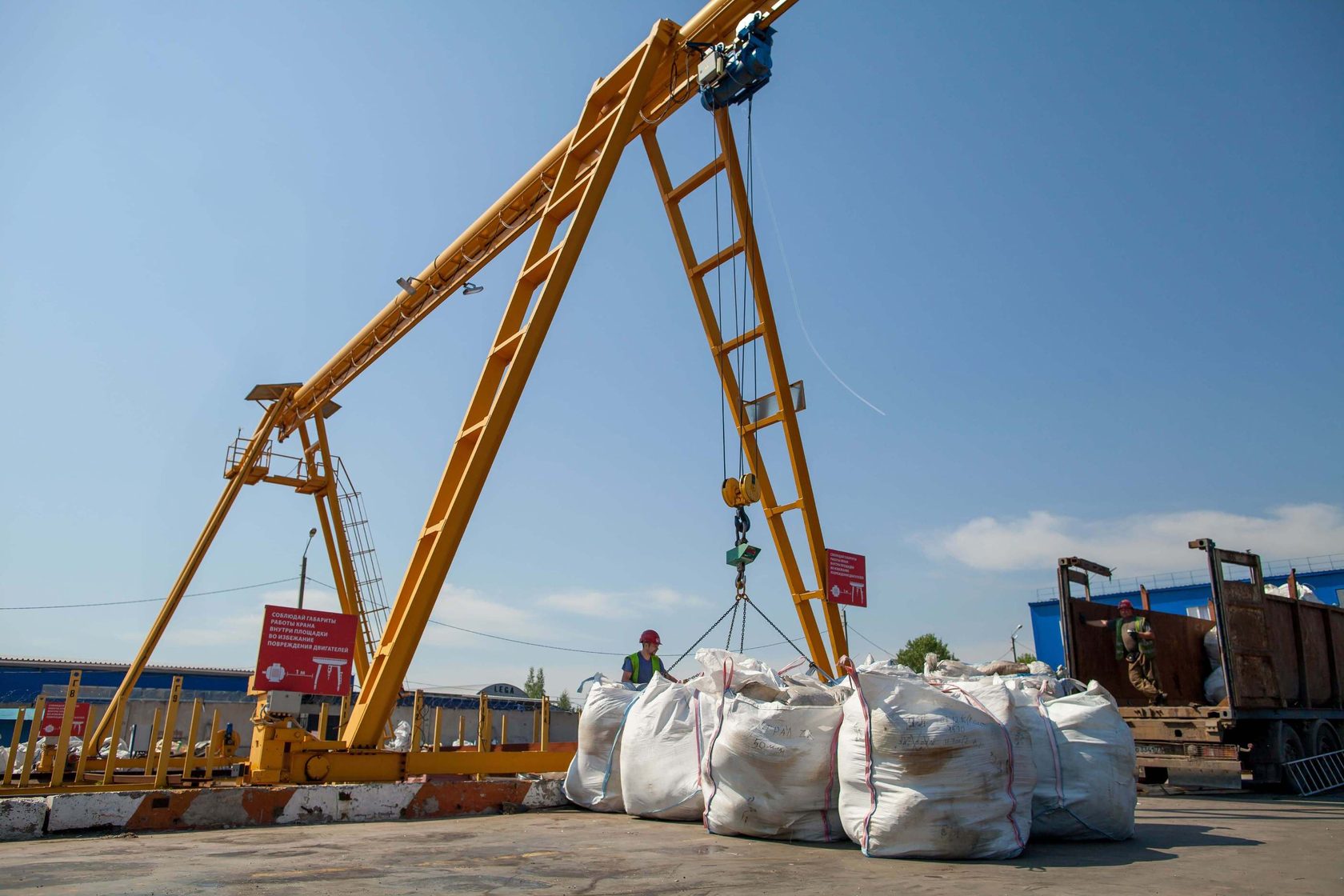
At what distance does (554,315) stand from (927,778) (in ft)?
17.7

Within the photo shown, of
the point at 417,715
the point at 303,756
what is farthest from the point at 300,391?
the point at 303,756

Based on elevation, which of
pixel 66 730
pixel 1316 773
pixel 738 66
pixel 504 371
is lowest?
pixel 1316 773

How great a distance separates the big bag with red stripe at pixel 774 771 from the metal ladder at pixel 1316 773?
240 inches

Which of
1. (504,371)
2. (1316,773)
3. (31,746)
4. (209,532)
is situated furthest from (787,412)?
(209,532)

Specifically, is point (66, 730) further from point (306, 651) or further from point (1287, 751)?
point (1287, 751)

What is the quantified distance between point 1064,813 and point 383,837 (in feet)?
12.9

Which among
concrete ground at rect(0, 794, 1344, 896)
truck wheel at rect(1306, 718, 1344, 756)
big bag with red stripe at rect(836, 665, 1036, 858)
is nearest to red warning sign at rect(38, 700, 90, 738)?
concrete ground at rect(0, 794, 1344, 896)

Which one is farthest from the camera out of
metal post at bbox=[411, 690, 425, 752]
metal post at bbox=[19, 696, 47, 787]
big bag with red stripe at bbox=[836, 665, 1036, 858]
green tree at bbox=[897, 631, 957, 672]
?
green tree at bbox=[897, 631, 957, 672]

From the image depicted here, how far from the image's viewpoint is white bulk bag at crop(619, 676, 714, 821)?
18.5 feet

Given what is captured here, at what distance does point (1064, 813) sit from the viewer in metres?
4.87

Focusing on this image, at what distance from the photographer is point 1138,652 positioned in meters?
9.04

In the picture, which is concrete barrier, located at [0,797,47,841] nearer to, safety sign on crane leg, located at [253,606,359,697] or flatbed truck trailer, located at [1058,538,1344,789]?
safety sign on crane leg, located at [253,606,359,697]

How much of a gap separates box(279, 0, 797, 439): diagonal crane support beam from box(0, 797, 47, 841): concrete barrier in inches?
286

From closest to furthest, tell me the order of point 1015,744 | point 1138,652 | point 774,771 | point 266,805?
1. point 1015,744
2. point 774,771
3. point 266,805
4. point 1138,652
